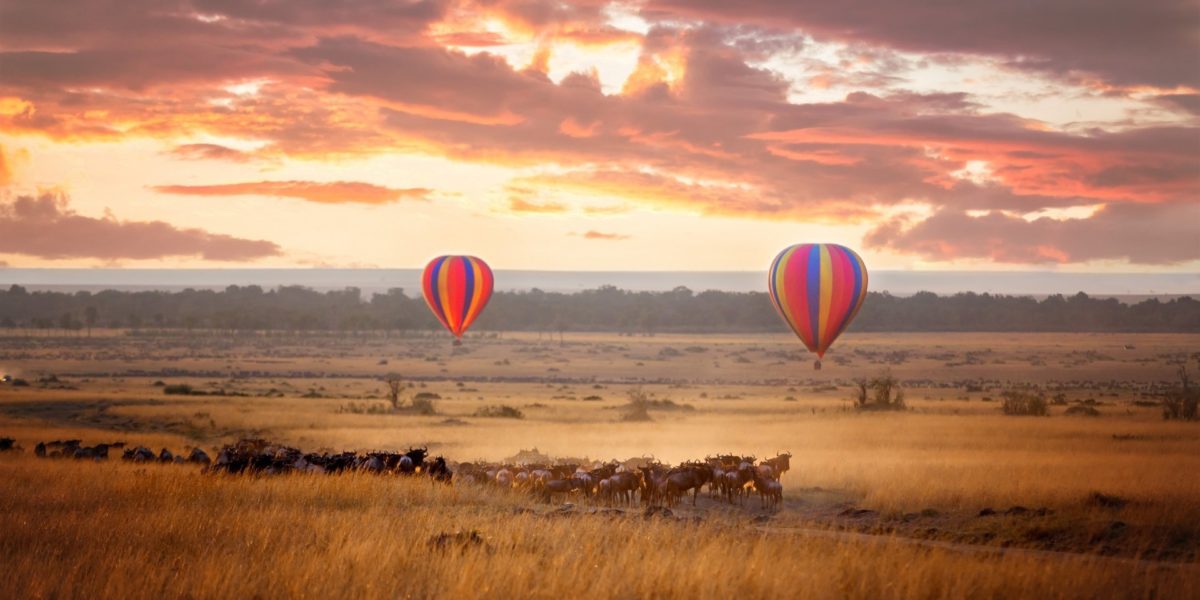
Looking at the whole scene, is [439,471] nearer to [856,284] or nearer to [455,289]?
[856,284]

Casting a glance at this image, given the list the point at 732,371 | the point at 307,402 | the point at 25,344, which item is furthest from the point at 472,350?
the point at 307,402

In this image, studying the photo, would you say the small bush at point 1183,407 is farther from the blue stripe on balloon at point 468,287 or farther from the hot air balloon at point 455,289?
the blue stripe on balloon at point 468,287

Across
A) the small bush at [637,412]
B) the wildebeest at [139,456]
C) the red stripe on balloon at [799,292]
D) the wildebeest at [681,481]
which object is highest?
the red stripe on balloon at [799,292]

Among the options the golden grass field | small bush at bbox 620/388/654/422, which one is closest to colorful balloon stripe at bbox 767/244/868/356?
the golden grass field

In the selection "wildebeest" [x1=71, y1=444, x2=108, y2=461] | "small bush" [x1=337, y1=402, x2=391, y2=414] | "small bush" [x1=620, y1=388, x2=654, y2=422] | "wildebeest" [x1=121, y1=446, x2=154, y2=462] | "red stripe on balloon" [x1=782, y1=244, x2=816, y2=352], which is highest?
"red stripe on balloon" [x1=782, y1=244, x2=816, y2=352]

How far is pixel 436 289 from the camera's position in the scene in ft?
222

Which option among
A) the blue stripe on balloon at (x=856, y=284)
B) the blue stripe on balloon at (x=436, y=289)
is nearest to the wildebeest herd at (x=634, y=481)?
the blue stripe on balloon at (x=856, y=284)

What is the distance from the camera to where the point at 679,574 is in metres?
12.8

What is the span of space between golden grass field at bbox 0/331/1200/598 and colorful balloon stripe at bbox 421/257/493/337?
11609mm

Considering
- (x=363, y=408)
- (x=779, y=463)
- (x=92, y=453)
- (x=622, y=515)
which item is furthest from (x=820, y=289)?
(x=363, y=408)

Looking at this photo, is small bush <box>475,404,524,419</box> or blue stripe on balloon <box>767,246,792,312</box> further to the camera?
small bush <box>475,404,524,419</box>

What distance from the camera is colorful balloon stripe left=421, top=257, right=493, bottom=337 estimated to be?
6762cm

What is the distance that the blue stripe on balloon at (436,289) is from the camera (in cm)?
6775

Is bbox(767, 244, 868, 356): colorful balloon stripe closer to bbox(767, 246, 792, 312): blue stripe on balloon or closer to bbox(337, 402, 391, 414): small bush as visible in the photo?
bbox(767, 246, 792, 312): blue stripe on balloon
